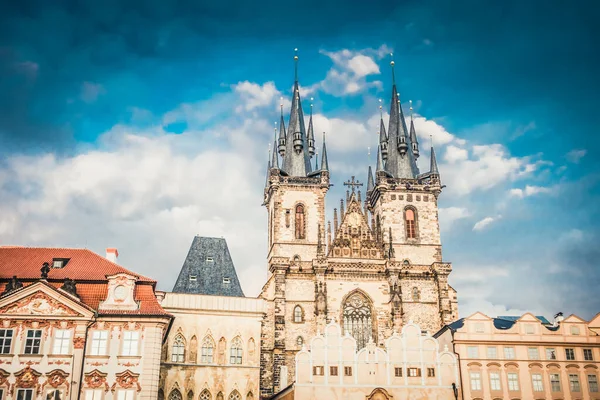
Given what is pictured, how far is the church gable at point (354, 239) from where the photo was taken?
5591 centimetres

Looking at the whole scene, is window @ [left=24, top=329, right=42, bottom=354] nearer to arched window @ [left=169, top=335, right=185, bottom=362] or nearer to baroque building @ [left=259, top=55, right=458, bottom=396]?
arched window @ [left=169, top=335, right=185, bottom=362]

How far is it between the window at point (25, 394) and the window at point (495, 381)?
87.6ft

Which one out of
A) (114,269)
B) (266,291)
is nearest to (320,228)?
(266,291)

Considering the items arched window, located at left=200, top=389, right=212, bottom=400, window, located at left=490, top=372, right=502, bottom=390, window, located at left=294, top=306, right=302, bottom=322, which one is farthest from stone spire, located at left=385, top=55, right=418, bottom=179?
arched window, located at left=200, top=389, right=212, bottom=400

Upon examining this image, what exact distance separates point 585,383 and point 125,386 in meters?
28.2

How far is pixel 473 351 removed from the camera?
40250mm

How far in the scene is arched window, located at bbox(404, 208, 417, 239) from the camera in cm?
5845

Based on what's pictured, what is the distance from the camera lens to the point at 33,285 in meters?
31.9

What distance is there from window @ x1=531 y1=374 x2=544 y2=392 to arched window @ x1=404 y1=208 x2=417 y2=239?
20570mm

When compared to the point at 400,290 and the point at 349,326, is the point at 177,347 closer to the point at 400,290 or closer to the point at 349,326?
the point at 349,326

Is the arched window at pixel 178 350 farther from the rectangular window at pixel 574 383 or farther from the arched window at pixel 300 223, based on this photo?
the rectangular window at pixel 574 383

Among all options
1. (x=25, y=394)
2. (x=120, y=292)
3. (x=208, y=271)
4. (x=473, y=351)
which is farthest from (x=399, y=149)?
(x=25, y=394)

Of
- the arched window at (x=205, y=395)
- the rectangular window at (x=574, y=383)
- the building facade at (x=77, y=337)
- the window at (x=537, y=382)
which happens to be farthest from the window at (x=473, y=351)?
the building facade at (x=77, y=337)

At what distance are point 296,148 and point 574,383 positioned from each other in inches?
1317
